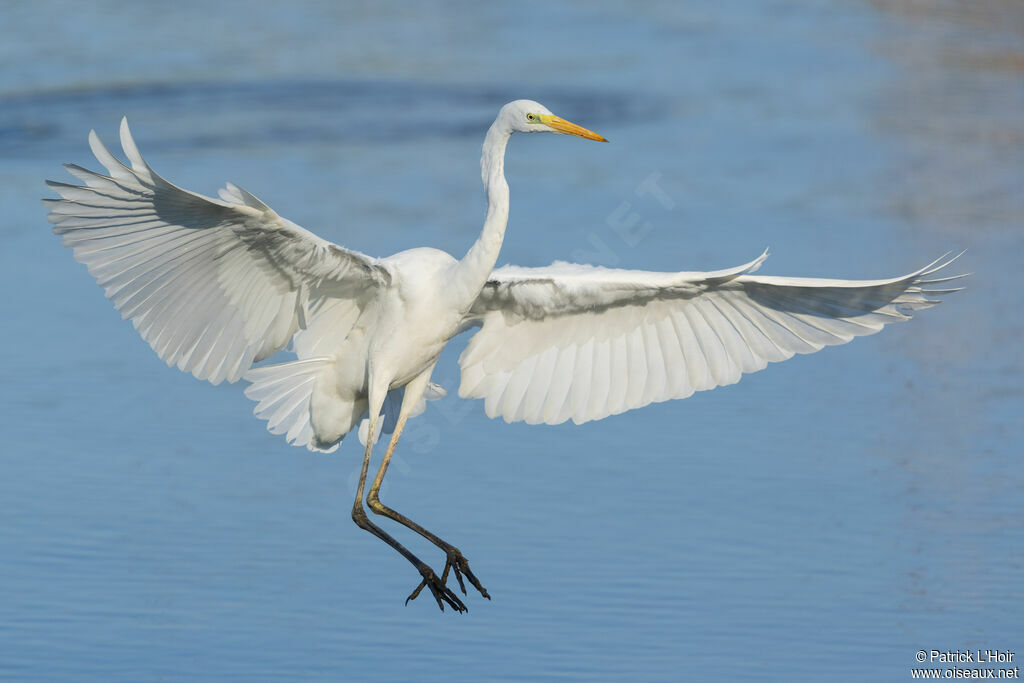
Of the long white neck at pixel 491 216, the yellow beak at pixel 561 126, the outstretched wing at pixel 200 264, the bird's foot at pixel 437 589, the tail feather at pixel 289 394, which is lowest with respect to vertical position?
the bird's foot at pixel 437 589

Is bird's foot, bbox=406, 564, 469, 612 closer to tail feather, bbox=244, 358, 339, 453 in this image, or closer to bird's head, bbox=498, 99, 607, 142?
tail feather, bbox=244, 358, 339, 453

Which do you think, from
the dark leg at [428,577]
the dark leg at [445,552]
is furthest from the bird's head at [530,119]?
the dark leg at [428,577]

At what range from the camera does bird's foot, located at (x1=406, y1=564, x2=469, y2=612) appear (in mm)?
7051

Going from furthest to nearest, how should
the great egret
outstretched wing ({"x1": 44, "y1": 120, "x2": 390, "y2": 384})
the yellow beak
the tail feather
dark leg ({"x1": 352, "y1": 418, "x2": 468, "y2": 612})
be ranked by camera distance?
the tail feather, dark leg ({"x1": 352, "y1": 418, "x2": 468, "y2": 612}), the yellow beak, the great egret, outstretched wing ({"x1": 44, "y1": 120, "x2": 390, "y2": 384})

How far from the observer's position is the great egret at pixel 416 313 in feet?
21.7

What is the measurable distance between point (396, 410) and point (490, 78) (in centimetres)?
1231

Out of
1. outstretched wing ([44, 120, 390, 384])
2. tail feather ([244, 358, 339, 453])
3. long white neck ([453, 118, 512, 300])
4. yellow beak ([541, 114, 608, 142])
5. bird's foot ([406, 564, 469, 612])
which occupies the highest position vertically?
yellow beak ([541, 114, 608, 142])

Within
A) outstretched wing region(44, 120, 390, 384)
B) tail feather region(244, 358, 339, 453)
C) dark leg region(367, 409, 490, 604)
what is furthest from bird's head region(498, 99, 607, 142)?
dark leg region(367, 409, 490, 604)

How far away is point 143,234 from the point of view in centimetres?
655

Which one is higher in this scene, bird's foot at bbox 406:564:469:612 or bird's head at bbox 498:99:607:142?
bird's head at bbox 498:99:607:142

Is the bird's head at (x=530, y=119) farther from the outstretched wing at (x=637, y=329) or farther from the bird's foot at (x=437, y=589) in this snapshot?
the bird's foot at (x=437, y=589)

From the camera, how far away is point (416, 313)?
23.9 feet

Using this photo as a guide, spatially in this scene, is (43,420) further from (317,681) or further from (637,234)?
(637,234)

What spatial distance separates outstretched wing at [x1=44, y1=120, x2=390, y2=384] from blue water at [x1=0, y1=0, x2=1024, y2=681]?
1.32 metres
